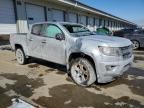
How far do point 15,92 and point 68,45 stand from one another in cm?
194

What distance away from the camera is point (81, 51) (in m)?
4.96

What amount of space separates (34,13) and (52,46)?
10.6m

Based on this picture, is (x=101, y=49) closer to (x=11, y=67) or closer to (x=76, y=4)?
(x=11, y=67)

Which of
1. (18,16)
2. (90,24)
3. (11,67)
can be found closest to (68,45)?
(11,67)

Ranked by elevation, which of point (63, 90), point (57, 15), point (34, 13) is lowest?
point (63, 90)

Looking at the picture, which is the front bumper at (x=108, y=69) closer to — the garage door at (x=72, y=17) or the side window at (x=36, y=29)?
the side window at (x=36, y=29)

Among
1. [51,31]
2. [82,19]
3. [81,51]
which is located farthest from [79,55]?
[82,19]

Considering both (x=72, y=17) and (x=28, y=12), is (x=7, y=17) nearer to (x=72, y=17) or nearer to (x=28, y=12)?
(x=28, y=12)

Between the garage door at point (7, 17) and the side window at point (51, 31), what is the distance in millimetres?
7618

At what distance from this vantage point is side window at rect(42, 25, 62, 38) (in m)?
5.93

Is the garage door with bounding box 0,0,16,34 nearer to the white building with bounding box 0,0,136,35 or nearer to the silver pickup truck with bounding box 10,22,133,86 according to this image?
the white building with bounding box 0,0,136,35

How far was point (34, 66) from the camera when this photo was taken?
7531mm

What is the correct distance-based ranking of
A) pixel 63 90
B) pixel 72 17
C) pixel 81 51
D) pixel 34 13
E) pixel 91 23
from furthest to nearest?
pixel 91 23 → pixel 72 17 → pixel 34 13 → pixel 81 51 → pixel 63 90

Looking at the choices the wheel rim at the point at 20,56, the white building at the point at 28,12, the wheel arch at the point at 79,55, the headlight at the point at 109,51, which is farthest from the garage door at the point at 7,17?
the headlight at the point at 109,51
